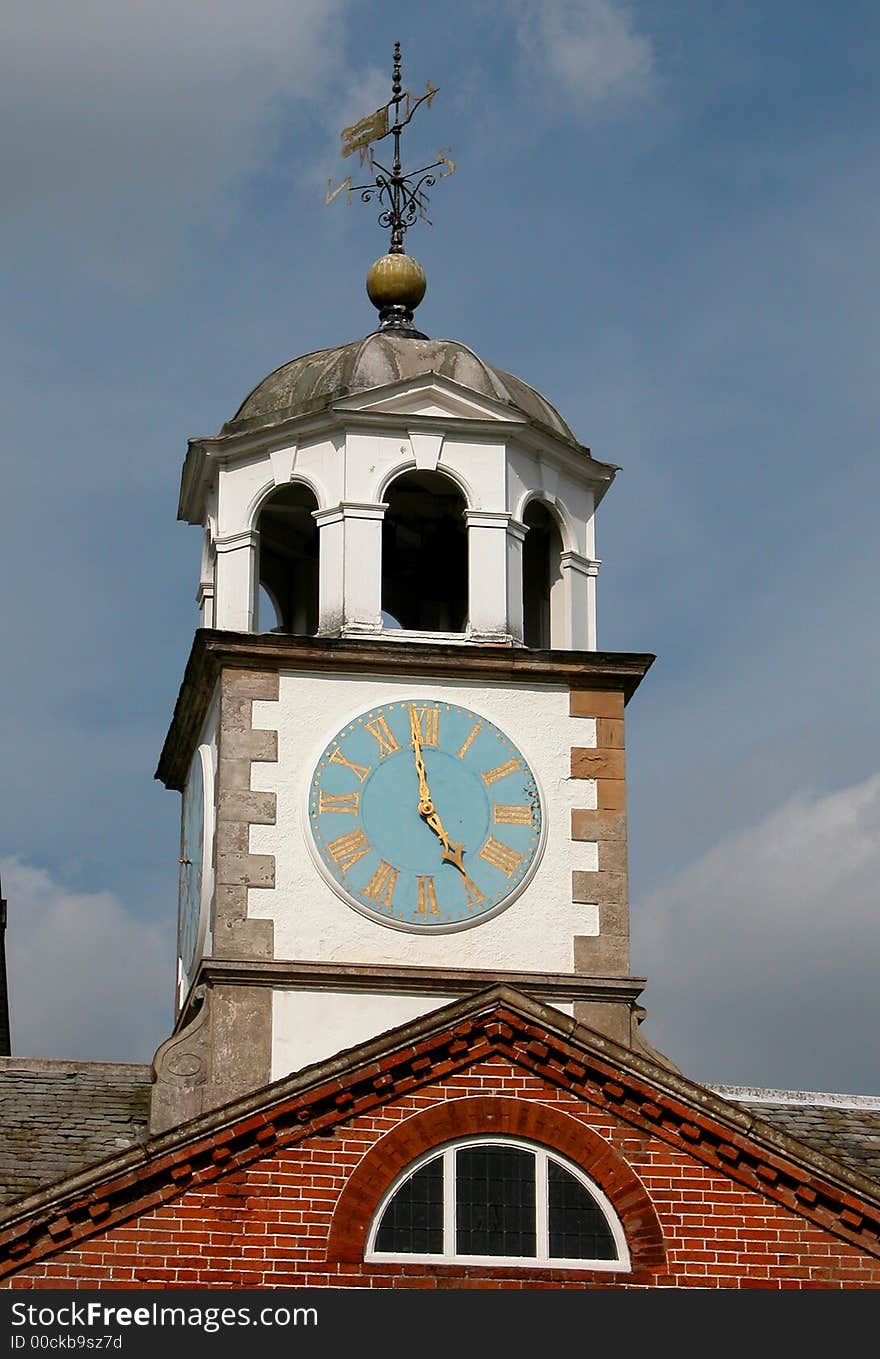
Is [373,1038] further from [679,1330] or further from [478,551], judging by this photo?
[478,551]

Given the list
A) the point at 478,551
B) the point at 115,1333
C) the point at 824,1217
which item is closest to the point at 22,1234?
the point at 115,1333

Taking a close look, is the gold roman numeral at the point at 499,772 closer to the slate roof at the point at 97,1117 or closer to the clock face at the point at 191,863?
the clock face at the point at 191,863

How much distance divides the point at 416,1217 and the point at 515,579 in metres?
7.38

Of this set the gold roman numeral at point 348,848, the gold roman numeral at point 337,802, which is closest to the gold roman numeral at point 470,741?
the gold roman numeral at point 337,802

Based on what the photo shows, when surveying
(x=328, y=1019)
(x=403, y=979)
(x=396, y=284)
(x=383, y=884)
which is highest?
(x=396, y=284)

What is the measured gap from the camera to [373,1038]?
23922 mm

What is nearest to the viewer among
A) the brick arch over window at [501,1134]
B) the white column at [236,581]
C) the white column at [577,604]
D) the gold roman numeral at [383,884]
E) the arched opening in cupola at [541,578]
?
the brick arch over window at [501,1134]

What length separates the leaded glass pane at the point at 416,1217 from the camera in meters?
23.3

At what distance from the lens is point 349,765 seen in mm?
26641

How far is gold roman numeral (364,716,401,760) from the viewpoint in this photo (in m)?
26.8

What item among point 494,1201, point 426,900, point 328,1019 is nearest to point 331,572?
point 426,900

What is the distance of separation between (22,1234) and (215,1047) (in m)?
3.32

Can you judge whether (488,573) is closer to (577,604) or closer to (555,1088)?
(577,604)

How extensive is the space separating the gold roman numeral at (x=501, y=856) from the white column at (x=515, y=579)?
229 centimetres
